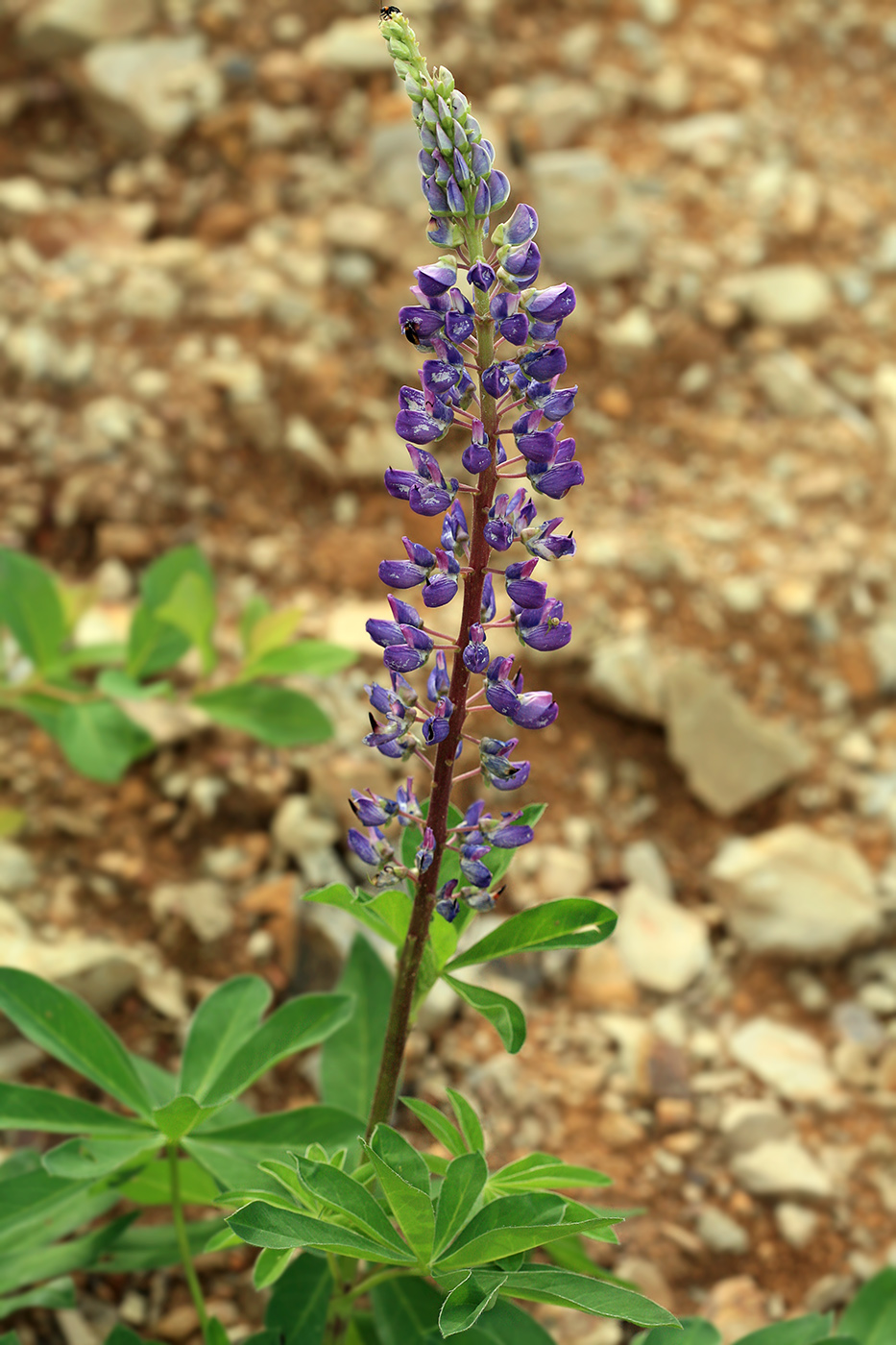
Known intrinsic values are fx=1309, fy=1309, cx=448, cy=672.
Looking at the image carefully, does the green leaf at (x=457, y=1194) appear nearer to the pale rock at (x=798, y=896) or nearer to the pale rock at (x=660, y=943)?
the pale rock at (x=660, y=943)

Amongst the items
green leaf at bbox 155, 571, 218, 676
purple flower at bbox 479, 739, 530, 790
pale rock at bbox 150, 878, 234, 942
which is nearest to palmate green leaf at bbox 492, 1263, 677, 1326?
purple flower at bbox 479, 739, 530, 790

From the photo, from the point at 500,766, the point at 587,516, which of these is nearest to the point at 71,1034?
A: the point at 500,766

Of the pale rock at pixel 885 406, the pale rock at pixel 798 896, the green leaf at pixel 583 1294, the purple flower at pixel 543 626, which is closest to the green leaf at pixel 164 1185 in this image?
the green leaf at pixel 583 1294

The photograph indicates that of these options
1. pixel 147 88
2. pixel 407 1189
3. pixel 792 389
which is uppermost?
pixel 147 88

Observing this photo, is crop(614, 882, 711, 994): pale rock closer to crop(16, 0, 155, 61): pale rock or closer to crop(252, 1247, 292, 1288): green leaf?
crop(252, 1247, 292, 1288): green leaf

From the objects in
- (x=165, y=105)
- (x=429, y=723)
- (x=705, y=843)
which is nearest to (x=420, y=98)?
(x=429, y=723)

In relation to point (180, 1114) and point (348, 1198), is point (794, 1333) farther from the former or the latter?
point (180, 1114)
